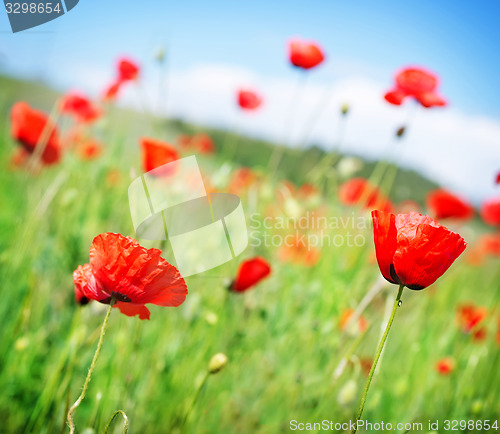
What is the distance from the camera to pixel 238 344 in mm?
940

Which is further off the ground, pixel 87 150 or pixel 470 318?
pixel 87 150

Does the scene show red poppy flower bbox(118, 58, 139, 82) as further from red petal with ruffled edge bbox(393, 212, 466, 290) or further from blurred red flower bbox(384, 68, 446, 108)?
red petal with ruffled edge bbox(393, 212, 466, 290)

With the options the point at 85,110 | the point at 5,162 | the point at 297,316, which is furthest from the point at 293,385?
the point at 5,162

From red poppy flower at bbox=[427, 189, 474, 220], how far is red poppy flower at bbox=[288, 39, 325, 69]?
57 centimetres

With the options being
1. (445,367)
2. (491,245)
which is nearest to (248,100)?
(445,367)

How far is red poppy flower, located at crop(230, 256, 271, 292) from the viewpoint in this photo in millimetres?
720

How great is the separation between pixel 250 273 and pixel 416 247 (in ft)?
1.24

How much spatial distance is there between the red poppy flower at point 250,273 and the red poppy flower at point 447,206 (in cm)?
81

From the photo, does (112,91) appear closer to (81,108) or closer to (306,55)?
(81,108)

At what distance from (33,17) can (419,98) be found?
2.33 ft

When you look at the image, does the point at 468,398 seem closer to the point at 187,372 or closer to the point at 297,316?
the point at 297,316

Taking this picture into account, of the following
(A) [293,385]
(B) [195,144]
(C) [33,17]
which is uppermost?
(C) [33,17]

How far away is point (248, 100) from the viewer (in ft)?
4.88

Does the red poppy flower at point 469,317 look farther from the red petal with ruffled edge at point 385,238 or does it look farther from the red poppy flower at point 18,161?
the red poppy flower at point 18,161
